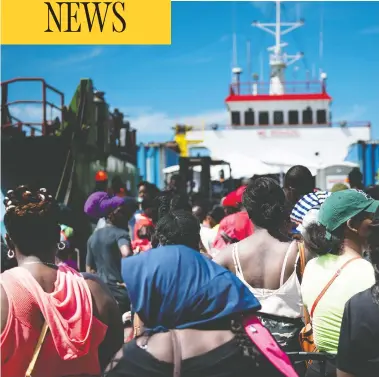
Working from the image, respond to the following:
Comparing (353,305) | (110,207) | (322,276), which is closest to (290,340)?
(322,276)

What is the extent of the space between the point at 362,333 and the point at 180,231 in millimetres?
896

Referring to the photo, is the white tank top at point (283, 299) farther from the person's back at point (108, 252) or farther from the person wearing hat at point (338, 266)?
the person's back at point (108, 252)

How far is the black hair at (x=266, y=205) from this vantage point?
11.6 ft

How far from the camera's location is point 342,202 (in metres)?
2.95

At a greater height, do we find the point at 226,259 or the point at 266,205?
the point at 266,205

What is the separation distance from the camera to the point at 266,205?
11.7 ft

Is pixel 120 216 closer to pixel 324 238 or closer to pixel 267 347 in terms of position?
pixel 324 238

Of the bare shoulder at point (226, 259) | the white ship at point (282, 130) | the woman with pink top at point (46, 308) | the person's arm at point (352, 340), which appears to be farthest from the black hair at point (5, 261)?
the white ship at point (282, 130)

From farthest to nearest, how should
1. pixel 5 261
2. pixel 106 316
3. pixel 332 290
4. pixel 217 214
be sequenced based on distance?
pixel 217 214, pixel 5 261, pixel 332 290, pixel 106 316

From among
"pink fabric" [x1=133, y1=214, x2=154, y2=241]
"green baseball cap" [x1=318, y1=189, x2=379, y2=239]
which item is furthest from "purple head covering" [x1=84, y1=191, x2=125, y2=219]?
"green baseball cap" [x1=318, y1=189, x2=379, y2=239]

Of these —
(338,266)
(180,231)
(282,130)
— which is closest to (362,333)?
(338,266)

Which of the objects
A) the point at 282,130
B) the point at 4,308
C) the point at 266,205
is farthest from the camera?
the point at 282,130

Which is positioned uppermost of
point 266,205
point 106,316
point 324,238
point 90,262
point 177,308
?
point 266,205

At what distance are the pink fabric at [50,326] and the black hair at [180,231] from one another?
467 mm
